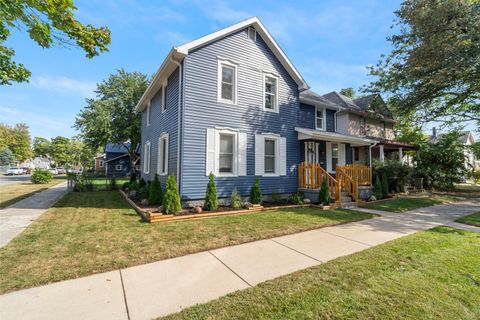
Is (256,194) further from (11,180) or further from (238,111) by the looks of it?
(11,180)

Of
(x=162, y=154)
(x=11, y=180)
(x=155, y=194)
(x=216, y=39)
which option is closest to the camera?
(x=216, y=39)

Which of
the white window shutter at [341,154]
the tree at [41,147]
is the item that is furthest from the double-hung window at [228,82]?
the tree at [41,147]

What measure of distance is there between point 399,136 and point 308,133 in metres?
18.3

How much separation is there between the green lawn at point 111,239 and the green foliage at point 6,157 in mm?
70145

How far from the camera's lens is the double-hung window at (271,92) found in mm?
10398

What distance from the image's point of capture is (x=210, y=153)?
853cm

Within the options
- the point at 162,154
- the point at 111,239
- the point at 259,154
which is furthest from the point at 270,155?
the point at 111,239

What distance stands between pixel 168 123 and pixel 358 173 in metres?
9.56

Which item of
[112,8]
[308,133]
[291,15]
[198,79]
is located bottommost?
[308,133]

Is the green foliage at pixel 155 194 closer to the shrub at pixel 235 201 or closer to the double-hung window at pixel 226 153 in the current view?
the double-hung window at pixel 226 153

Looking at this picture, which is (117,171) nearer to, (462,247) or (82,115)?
(82,115)

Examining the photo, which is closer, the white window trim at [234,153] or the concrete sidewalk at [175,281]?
the concrete sidewalk at [175,281]

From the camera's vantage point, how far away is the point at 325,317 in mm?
2449

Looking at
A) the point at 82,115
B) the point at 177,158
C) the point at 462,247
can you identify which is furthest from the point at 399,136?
the point at 82,115
